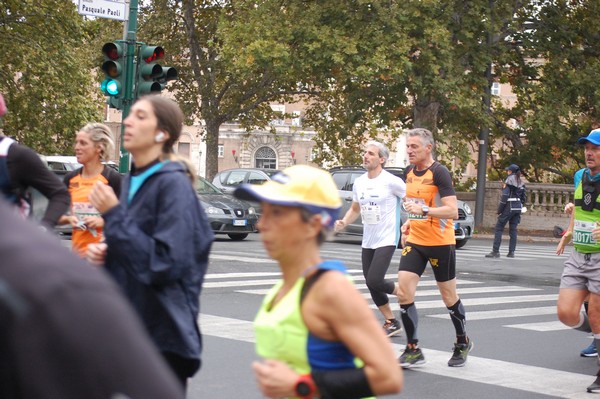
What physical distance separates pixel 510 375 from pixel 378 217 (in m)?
2.13

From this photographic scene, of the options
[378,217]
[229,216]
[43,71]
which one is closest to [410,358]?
[378,217]

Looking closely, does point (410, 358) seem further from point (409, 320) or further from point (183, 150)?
point (183, 150)

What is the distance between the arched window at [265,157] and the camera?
289ft

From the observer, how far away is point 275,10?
1307 inches

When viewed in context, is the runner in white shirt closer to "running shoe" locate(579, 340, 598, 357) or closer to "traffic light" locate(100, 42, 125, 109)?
"running shoe" locate(579, 340, 598, 357)

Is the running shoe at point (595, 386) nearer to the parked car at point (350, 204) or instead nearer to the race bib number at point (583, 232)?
the race bib number at point (583, 232)

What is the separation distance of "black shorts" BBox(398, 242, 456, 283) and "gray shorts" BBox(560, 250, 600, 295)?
1.01 meters

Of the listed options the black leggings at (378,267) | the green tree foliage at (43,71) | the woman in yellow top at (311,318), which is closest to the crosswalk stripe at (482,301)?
the black leggings at (378,267)

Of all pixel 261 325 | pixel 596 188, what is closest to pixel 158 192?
pixel 261 325

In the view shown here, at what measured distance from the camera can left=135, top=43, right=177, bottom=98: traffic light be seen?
14.8 meters

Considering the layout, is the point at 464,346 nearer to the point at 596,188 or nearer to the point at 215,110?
the point at 596,188

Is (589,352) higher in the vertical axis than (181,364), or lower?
lower

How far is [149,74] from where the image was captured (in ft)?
48.6

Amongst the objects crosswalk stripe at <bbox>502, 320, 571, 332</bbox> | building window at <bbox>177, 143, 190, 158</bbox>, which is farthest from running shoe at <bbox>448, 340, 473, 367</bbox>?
building window at <bbox>177, 143, 190, 158</bbox>
